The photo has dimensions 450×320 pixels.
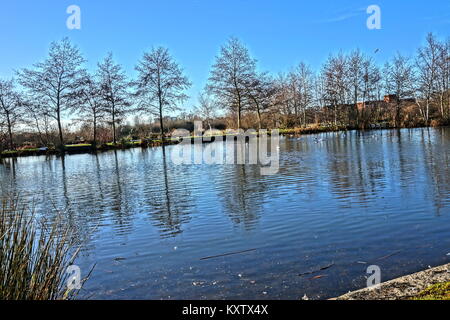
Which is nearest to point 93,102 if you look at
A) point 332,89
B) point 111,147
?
point 111,147

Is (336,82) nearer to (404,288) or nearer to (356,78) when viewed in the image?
(356,78)

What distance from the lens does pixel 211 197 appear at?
374 inches

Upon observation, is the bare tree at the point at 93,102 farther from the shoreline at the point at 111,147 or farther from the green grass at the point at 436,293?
the green grass at the point at 436,293

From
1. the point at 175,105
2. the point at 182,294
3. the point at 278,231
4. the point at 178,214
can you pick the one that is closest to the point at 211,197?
the point at 178,214

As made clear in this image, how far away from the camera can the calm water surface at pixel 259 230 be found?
4.43 m

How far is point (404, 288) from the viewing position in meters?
3.40

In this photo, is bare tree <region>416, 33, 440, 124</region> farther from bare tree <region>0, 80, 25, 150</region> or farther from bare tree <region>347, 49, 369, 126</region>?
bare tree <region>0, 80, 25, 150</region>

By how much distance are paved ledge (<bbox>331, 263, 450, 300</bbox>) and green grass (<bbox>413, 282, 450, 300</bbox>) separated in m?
0.07

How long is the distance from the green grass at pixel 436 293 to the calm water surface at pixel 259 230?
0.92 meters

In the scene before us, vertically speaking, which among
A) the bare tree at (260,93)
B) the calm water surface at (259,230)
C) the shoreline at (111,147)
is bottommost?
the calm water surface at (259,230)

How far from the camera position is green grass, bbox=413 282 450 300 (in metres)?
3.01

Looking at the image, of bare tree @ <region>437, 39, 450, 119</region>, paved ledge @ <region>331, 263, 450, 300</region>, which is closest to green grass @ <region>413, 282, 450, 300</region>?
paved ledge @ <region>331, 263, 450, 300</region>

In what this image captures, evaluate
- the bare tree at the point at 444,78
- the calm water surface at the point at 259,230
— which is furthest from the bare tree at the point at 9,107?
the bare tree at the point at 444,78
